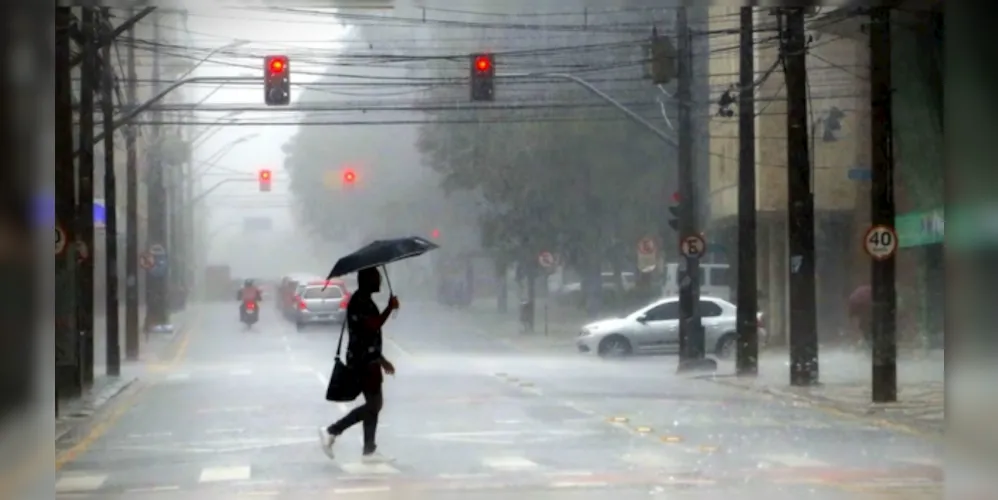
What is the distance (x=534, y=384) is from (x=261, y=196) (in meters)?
20.8

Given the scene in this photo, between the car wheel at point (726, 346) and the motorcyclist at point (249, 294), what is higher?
the motorcyclist at point (249, 294)

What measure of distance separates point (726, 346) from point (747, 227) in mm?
7182

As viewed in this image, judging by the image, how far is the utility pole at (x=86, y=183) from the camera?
25.5 m

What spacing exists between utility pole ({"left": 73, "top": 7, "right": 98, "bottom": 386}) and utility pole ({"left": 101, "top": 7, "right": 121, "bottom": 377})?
835mm

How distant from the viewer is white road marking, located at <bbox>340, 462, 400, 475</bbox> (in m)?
14.8

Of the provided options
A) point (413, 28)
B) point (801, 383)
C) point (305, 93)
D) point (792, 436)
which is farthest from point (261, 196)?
point (792, 436)

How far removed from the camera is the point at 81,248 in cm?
2550

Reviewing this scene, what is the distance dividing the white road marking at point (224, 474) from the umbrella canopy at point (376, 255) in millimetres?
2122

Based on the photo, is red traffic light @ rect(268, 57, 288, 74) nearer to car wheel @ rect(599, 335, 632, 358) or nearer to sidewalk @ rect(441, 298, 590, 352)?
car wheel @ rect(599, 335, 632, 358)

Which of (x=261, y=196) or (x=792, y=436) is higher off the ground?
(x=261, y=196)

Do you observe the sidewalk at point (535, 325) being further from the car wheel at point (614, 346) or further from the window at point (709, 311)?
the window at point (709, 311)

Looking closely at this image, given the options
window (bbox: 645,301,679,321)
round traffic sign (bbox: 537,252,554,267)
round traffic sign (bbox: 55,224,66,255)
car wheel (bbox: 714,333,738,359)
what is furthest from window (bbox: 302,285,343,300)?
round traffic sign (bbox: 55,224,66,255)

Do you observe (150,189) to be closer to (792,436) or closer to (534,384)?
(534,384)

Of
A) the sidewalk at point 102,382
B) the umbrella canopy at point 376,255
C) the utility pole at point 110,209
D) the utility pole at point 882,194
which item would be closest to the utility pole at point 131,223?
the sidewalk at point 102,382
